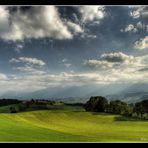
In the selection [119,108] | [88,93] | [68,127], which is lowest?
[68,127]

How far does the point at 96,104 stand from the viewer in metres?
6.15

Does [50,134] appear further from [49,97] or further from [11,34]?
[11,34]

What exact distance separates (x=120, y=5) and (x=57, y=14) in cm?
59

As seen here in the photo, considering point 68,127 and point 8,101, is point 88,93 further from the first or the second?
point 8,101

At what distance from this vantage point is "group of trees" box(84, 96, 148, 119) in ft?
20.1

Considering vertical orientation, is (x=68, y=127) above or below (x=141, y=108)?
below

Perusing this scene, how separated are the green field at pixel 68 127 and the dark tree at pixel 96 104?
54 millimetres

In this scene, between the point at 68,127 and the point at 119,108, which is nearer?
the point at 68,127

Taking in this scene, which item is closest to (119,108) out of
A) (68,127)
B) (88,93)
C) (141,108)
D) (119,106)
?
(119,106)

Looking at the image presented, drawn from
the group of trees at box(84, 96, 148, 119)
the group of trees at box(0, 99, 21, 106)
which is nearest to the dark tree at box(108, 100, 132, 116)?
the group of trees at box(84, 96, 148, 119)

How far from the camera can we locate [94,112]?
6.21 m

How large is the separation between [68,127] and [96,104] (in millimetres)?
349

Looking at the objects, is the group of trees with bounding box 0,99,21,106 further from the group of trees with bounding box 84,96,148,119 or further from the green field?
the group of trees with bounding box 84,96,148,119

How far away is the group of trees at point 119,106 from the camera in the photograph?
6.11 metres
